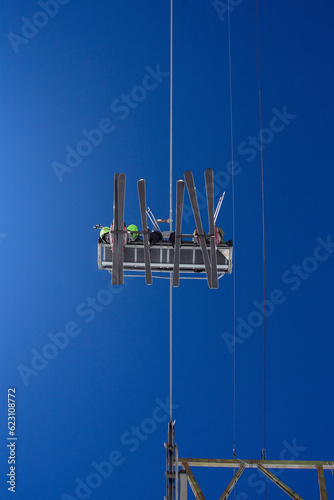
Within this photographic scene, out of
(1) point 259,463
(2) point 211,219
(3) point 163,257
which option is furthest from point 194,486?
(2) point 211,219

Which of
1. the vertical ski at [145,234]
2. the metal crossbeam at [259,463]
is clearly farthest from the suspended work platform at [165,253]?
the metal crossbeam at [259,463]

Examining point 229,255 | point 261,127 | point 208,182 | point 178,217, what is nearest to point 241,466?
point 229,255

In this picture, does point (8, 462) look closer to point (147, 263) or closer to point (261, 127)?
point (147, 263)

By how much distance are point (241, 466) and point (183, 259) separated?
3.68 m

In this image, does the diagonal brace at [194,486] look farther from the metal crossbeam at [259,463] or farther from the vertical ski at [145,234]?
the vertical ski at [145,234]

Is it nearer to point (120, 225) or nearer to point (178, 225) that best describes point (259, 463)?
point (178, 225)

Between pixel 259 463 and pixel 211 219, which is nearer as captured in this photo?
pixel 211 219

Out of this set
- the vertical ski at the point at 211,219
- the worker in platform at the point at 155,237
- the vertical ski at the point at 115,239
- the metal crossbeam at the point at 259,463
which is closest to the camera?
the vertical ski at the point at 211,219

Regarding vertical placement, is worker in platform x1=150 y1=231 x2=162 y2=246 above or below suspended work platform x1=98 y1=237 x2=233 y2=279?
above

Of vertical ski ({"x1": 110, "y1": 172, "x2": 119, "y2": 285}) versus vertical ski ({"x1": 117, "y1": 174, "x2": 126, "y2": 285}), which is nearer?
vertical ski ({"x1": 117, "y1": 174, "x2": 126, "y2": 285})

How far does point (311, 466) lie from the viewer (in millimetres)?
7555

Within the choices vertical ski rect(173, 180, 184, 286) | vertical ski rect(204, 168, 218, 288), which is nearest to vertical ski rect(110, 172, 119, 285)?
vertical ski rect(173, 180, 184, 286)

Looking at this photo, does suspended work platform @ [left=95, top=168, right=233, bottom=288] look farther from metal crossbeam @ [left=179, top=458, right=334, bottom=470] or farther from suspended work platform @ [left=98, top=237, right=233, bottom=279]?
metal crossbeam @ [left=179, top=458, right=334, bottom=470]

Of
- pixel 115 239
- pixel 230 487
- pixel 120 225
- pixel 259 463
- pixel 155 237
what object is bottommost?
pixel 230 487
